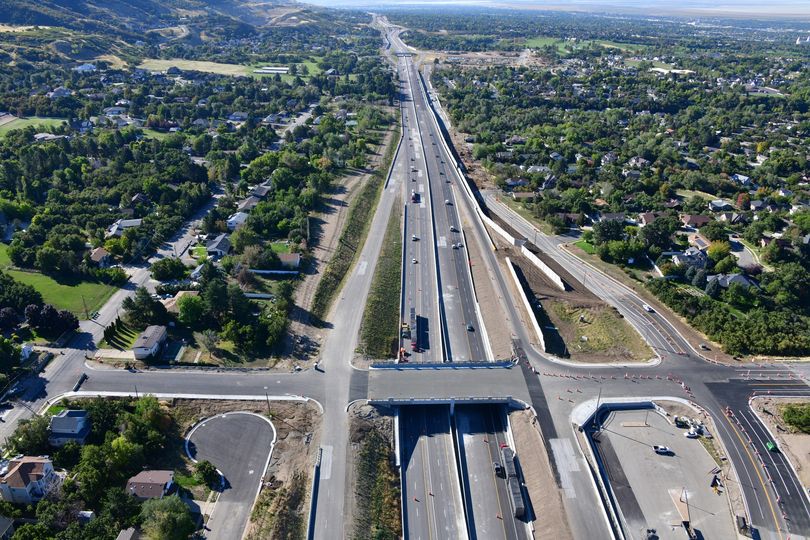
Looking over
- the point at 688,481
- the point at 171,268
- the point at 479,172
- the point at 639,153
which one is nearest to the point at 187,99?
the point at 479,172

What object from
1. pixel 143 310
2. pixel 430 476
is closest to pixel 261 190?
pixel 143 310

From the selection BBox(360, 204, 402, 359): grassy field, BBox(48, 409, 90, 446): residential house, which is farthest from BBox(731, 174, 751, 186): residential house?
BBox(48, 409, 90, 446): residential house

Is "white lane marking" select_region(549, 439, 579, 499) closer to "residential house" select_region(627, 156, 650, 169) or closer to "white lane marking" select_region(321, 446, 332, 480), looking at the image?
"white lane marking" select_region(321, 446, 332, 480)

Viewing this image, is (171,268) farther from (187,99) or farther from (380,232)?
(187,99)

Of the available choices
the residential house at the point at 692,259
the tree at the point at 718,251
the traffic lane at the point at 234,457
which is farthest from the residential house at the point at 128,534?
the tree at the point at 718,251

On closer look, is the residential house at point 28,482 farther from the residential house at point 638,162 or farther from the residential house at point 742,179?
the residential house at point 742,179

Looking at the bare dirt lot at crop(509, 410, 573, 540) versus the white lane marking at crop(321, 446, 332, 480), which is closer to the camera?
the bare dirt lot at crop(509, 410, 573, 540)
